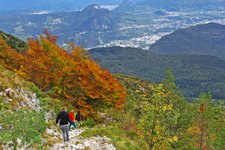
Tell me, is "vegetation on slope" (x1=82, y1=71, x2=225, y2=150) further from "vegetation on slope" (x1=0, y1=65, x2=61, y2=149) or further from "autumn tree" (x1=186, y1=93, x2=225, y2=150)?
"vegetation on slope" (x1=0, y1=65, x2=61, y2=149)

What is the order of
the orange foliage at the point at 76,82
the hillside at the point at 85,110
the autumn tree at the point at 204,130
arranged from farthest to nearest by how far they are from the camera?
the autumn tree at the point at 204,130
the orange foliage at the point at 76,82
the hillside at the point at 85,110

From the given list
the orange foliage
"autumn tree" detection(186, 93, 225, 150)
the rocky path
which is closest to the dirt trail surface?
the rocky path

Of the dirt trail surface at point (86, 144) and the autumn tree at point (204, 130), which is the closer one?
the dirt trail surface at point (86, 144)

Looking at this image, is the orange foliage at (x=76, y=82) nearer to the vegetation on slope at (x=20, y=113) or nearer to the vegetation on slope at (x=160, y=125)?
the vegetation on slope at (x=160, y=125)

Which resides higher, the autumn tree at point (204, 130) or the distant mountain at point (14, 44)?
the distant mountain at point (14, 44)

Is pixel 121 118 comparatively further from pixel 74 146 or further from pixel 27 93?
pixel 74 146

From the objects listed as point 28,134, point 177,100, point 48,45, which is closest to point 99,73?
point 48,45

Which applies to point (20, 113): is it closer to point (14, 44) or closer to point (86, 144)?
point (86, 144)

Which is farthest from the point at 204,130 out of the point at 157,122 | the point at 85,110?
the point at 157,122

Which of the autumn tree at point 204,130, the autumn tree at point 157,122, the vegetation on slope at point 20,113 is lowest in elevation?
the autumn tree at point 204,130

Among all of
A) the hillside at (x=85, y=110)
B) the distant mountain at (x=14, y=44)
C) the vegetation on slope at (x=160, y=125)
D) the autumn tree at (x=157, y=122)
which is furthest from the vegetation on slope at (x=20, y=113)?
the distant mountain at (x=14, y=44)

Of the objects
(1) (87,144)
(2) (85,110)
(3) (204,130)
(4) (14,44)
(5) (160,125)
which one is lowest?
(3) (204,130)

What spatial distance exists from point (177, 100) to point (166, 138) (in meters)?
54.6


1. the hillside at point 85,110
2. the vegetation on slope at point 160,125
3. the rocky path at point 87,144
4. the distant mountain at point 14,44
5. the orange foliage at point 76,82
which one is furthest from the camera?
the distant mountain at point 14,44
